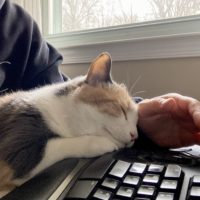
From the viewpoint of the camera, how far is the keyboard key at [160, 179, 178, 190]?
1.22ft

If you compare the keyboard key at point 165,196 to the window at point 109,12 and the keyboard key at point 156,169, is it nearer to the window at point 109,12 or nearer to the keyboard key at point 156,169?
the keyboard key at point 156,169

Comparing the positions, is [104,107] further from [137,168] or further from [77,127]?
[137,168]

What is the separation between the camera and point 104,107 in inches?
31.0

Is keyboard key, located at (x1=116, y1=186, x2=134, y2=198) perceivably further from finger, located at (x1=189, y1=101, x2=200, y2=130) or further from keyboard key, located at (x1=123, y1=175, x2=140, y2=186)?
finger, located at (x1=189, y1=101, x2=200, y2=130)

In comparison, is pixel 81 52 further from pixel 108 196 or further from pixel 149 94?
pixel 108 196

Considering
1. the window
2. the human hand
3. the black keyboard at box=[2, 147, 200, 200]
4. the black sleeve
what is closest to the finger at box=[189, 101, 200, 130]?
the human hand

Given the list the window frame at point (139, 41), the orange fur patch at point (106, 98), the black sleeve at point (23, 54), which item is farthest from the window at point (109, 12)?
the orange fur patch at point (106, 98)

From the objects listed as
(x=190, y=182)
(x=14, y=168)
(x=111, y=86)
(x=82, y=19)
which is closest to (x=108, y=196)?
(x=190, y=182)

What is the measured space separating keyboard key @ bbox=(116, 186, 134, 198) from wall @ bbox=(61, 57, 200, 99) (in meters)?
0.89

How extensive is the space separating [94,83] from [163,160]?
1.13 ft

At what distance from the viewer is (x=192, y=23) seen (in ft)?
4.16

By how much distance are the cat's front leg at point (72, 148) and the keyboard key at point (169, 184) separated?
21cm

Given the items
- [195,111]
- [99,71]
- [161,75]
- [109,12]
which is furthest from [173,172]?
[109,12]

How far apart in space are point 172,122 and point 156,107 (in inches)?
1.8
